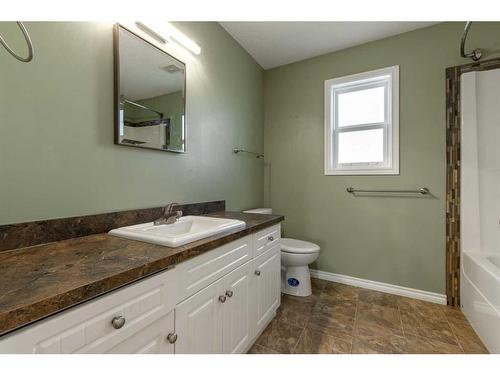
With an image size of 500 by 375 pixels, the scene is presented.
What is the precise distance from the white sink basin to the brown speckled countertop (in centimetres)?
3

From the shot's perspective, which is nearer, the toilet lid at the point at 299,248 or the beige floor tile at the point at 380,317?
the beige floor tile at the point at 380,317

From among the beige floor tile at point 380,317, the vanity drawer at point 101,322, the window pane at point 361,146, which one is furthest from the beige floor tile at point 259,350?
the window pane at point 361,146

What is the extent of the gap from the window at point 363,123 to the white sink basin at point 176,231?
5.11 feet

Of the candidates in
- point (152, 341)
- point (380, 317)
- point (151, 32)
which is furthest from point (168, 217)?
point (380, 317)

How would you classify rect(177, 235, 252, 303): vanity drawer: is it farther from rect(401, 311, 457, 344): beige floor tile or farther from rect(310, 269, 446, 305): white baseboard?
rect(310, 269, 446, 305): white baseboard

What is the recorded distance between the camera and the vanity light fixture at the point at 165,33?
53.2 inches

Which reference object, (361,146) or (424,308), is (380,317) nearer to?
(424,308)

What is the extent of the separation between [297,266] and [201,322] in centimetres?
129

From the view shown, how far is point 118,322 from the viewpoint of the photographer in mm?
639

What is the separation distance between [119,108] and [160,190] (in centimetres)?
54

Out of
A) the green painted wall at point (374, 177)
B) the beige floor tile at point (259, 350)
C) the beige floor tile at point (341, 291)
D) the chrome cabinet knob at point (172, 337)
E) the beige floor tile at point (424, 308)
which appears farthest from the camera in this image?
the beige floor tile at point (341, 291)

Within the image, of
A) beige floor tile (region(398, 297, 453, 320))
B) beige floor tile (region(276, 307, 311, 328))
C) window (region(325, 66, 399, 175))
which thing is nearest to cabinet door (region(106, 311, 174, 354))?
beige floor tile (region(276, 307, 311, 328))

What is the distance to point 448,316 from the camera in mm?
1775

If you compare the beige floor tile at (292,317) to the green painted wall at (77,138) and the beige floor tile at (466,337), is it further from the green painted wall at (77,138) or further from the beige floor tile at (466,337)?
the green painted wall at (77,138)
